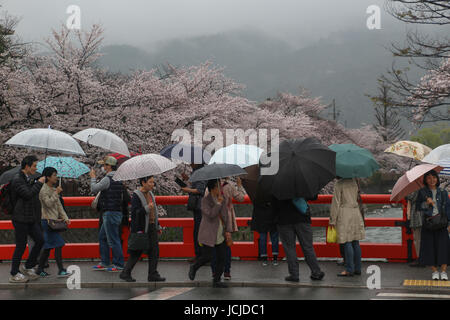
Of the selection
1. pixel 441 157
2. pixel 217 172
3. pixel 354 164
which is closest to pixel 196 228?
pixel 217 172

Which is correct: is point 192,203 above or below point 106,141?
below

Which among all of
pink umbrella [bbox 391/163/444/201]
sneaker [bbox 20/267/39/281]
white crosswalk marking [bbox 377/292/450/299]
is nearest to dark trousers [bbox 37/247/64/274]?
sneaker [bbox 20/267/39/281]

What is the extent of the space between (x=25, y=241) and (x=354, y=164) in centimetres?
490

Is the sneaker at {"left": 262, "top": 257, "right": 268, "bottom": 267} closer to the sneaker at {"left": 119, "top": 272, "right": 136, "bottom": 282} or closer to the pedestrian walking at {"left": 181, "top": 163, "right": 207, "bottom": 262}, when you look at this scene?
the pedestrian walking at {"left": 181, "top": 163, "right": 207, "bottom": 262}

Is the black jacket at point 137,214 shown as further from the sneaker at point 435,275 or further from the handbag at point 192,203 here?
the sneaker at point 435,275

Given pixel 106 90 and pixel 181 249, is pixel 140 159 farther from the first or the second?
pixel 106 90

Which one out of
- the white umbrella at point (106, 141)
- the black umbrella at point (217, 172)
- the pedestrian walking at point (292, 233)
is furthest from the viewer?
the white umbrella at point (106, 141)

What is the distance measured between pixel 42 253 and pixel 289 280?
150 inches

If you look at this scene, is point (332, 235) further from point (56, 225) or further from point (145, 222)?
point (56, 225)

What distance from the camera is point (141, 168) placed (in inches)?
317

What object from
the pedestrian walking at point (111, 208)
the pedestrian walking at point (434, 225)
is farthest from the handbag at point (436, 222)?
the pedestrian walking at point (111, 208)

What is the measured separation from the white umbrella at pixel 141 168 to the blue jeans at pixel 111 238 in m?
1.13

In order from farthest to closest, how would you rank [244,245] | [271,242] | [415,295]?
[244,245] → [271,242] → [415,295]

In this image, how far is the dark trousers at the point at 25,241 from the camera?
27.6ft
